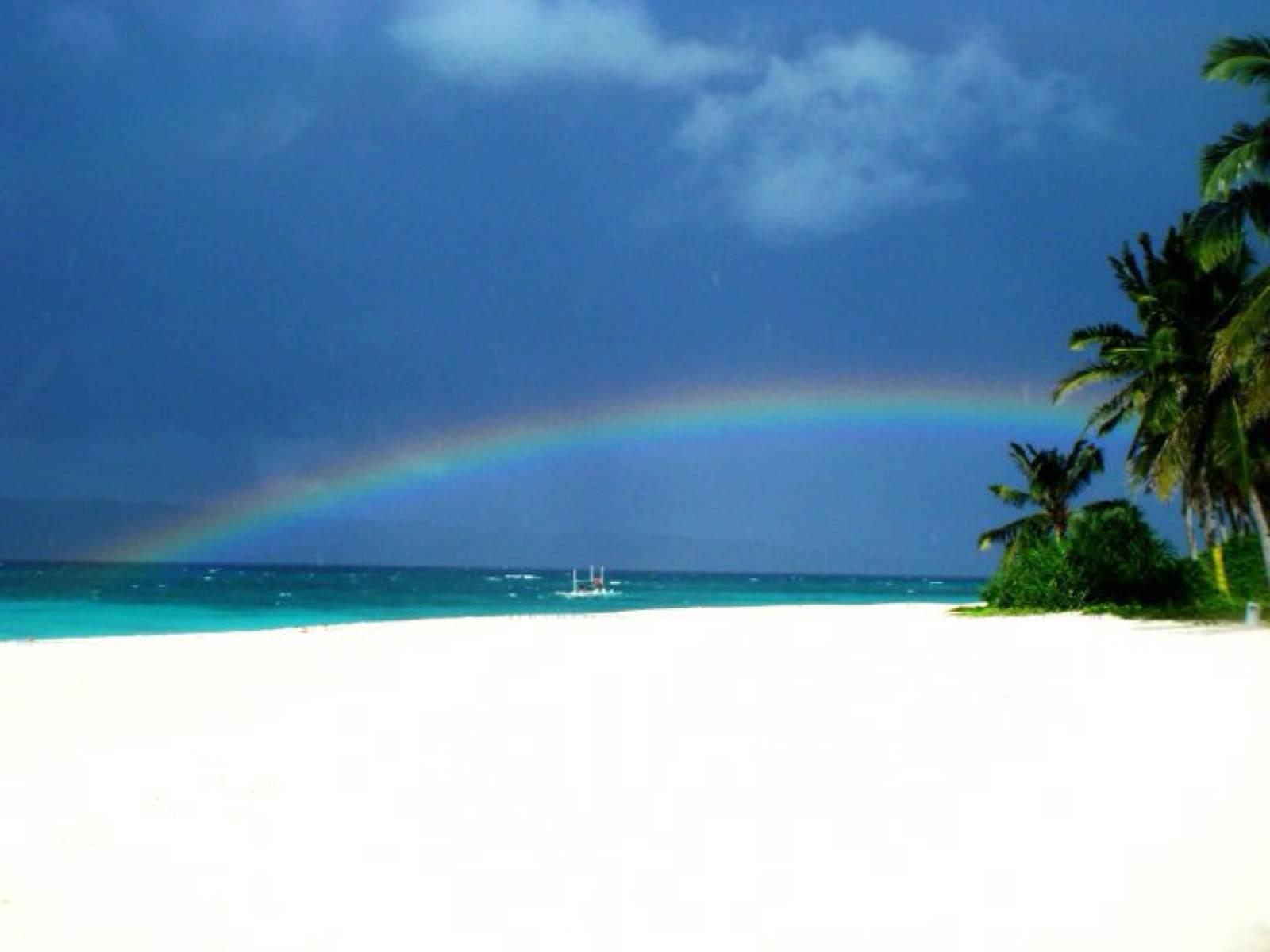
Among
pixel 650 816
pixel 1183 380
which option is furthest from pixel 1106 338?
pixel 650 816

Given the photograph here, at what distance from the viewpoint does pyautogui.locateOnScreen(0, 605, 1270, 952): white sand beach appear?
14.5 feet

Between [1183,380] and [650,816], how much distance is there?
25.3 meters

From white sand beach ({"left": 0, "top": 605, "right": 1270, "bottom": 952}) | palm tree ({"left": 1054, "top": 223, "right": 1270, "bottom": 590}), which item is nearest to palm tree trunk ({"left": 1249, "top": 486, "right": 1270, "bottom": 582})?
palm tree ({"left": 1054, "top": 223, "right": 1270, "bottom": 590})

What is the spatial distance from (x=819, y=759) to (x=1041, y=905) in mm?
3293

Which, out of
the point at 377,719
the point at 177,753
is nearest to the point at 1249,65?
the point at 377,719

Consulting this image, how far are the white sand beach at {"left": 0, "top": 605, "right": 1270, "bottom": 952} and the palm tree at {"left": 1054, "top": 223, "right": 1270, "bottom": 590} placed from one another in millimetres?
13747

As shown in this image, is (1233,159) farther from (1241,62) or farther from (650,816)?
(650,816)

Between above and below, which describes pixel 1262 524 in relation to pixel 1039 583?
above

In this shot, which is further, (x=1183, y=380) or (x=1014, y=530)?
(x=1014, y=530)

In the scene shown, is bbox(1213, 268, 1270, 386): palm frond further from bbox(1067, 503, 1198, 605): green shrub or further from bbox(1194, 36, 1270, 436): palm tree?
bbox(1067, 503, 1198, 605): green shrub

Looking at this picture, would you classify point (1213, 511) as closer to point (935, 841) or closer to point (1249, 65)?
point (1249, 65)

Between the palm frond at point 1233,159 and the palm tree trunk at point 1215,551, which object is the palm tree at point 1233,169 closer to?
the palm frond at point 1233,159

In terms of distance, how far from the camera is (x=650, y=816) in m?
6.15

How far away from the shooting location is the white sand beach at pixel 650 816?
441cm
